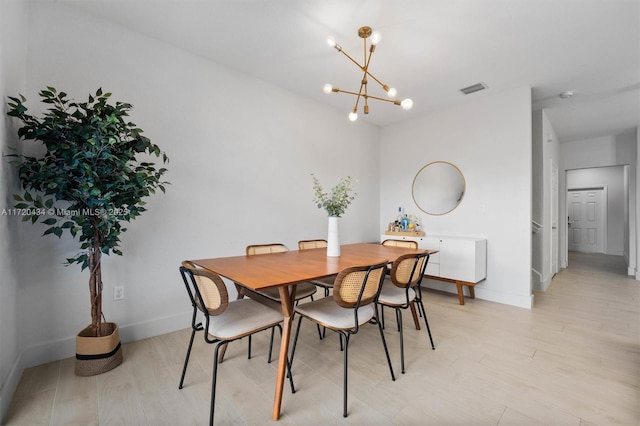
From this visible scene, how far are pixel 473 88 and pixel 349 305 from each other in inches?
128

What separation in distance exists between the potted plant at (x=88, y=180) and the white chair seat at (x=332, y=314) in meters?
1.45

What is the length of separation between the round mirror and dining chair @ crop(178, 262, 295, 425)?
10.7 feet

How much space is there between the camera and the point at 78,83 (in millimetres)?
2188

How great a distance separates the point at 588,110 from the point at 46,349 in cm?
692

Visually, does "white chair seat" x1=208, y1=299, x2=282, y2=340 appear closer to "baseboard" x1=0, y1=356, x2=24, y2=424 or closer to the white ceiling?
"baseboard" x1=0, y1=356, x2=24, y2=424

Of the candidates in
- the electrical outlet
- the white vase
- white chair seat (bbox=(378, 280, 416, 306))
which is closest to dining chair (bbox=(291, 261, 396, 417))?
white chair seat (bbox=(378, 280, 416, 306))

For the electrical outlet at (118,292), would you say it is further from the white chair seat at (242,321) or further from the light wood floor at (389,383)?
the white chair seat at (242,321)

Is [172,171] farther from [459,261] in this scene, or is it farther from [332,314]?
[459,261]

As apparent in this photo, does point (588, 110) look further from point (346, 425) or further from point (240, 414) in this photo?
point (240, 414)

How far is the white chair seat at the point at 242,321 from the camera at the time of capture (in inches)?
60.8

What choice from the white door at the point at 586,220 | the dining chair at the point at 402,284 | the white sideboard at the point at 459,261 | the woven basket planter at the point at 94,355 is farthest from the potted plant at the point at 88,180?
the white door at the point at 586,220

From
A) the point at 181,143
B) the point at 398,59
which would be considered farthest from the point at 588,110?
the point at 181,143

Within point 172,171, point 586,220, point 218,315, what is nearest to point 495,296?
point 218,315

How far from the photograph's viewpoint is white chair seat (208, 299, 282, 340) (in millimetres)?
1544
